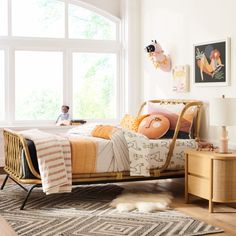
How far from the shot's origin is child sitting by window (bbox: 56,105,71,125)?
273 inches

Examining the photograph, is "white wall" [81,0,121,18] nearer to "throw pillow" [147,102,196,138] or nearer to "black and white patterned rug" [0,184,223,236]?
"throw pillow" [147,102,196,138]

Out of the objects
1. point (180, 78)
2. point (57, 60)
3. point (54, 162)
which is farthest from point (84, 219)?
point (57, 60)

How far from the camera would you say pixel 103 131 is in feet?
17.1

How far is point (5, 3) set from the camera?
6.90 meters

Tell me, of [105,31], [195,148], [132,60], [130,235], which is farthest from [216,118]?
[105,31]

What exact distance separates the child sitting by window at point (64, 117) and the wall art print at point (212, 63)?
2148 mm

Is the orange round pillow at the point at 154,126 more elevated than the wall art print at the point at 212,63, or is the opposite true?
the wall art print at the point at 212,63

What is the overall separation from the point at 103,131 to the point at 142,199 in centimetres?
86

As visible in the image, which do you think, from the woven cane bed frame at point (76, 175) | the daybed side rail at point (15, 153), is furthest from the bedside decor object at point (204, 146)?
the daybed side rail at point (15, 153)

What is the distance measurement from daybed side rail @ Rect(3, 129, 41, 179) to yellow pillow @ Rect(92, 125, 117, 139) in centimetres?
89

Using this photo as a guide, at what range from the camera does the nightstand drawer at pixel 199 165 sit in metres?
4.44

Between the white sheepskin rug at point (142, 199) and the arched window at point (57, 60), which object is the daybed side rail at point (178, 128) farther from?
the arched window at point (57, 60)

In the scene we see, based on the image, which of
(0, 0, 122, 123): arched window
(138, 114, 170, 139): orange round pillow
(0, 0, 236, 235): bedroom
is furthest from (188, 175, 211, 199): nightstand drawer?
(0, 0, 122, 123): arched window

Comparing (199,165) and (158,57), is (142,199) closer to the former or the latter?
(199,165)
